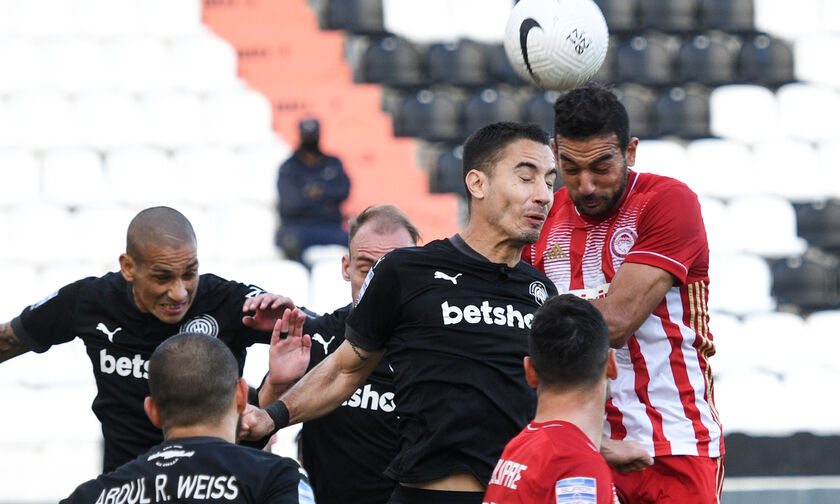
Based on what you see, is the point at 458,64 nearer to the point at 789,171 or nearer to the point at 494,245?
the point at 789,171

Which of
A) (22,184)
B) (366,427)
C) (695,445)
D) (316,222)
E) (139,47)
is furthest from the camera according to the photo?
(139,47)

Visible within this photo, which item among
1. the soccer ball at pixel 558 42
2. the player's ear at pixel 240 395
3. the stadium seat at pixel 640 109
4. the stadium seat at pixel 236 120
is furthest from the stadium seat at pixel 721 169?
the player's ear at pixel 240 395

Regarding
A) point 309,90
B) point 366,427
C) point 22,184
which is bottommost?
point 366,427

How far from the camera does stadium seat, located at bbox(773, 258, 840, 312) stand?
10.8 metres

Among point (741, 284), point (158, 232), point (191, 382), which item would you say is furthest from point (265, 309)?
point (741, 284)

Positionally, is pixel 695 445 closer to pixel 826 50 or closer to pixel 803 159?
pixel 803 159

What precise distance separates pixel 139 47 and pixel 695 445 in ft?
30.5

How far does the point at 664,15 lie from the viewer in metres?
12.6

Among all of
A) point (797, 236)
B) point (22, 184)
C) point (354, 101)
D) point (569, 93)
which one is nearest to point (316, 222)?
point (354, 101)

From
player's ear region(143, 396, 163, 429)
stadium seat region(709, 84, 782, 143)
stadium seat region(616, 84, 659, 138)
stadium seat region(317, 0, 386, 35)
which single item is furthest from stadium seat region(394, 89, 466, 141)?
player's ear region(143, 396, 163, 429)

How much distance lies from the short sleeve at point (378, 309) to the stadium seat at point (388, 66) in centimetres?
858

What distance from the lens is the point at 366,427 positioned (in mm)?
4738

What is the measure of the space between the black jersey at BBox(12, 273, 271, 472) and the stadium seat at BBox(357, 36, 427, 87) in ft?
25.0

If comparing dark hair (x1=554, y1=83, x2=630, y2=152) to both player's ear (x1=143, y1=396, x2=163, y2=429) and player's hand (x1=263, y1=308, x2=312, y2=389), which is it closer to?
player's hand (x1=263, y1=308, x2=312, y2=389)
